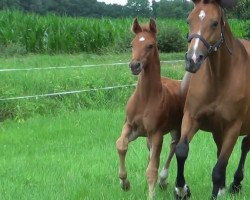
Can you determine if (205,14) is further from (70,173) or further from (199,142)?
(199,142)

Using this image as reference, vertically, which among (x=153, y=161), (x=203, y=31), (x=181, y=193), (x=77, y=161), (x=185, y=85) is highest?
(x=203, y=31)

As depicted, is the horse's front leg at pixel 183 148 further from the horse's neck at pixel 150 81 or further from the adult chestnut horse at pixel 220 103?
the horse's neck at pixel 150 81

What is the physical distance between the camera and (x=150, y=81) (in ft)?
23.0

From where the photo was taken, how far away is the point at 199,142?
10.9 metres

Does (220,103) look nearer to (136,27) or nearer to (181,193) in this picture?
(181,193)

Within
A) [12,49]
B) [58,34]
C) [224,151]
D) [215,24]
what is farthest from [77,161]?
[58,34]

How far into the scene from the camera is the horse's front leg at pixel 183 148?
6.29 metres

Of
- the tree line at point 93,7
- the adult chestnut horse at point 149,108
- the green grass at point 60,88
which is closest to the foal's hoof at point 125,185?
the adult chestnut horse at point 149,108

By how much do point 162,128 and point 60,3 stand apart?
148 ft

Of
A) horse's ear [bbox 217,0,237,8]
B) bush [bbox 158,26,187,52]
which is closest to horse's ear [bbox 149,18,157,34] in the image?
horse's ear [bbox 217,0,237,8]

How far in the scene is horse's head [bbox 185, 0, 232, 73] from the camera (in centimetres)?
547

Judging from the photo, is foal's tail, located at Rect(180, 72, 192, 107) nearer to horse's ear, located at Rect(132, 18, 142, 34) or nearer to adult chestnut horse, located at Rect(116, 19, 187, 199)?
adult chestnut horse, located at Rect(116, 19, 187, 199)

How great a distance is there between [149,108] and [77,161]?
2.53 meters

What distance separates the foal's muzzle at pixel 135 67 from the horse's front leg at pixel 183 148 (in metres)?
0.68
